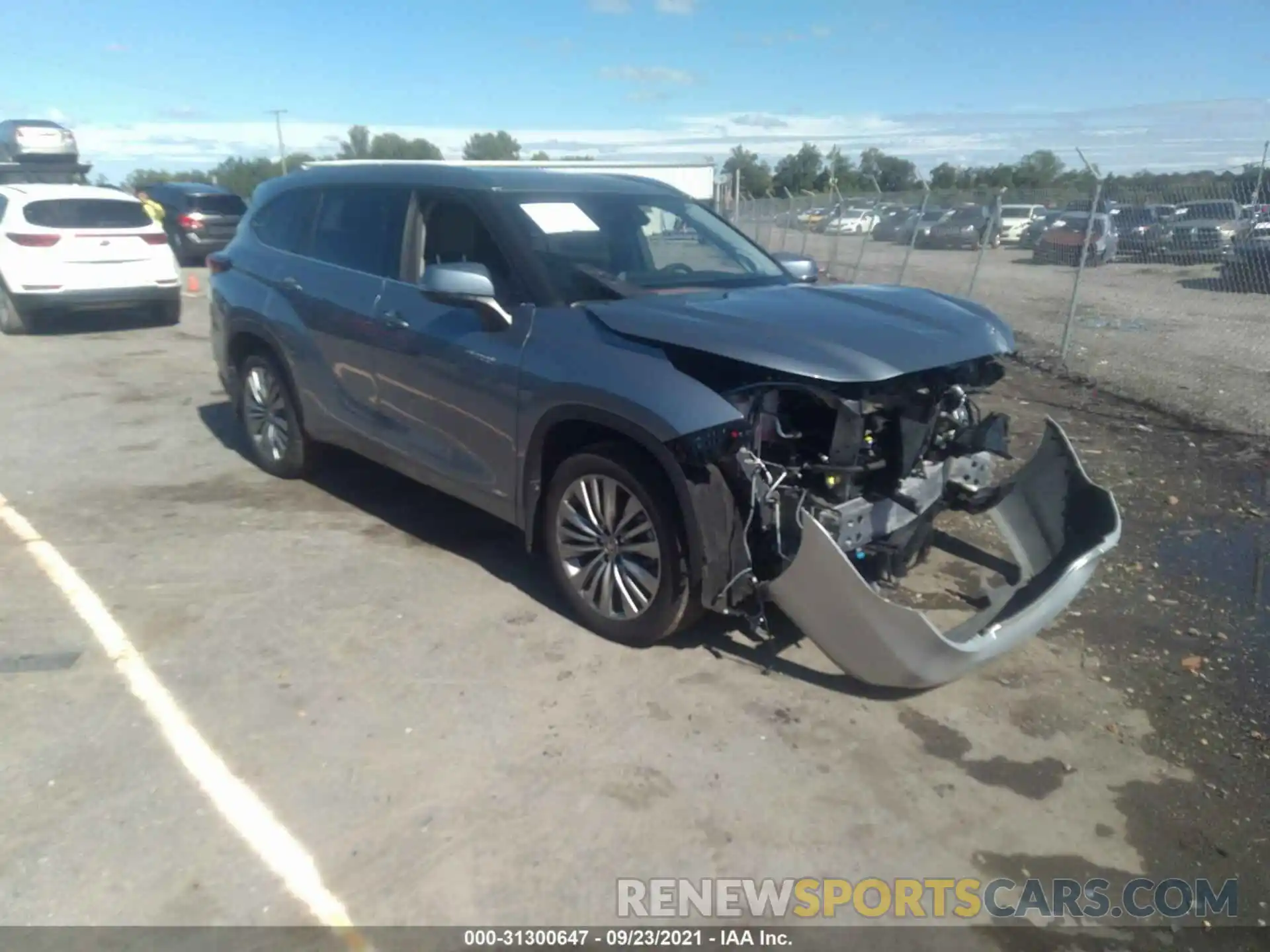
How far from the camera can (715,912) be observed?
2875 mm

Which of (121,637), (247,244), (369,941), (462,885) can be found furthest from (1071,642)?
(247,244)

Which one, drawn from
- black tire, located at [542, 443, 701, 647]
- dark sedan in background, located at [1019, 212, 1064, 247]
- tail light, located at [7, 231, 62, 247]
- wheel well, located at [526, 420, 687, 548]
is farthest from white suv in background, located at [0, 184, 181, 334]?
dark sedan in background, located at [1019, 212, 1064, 247]

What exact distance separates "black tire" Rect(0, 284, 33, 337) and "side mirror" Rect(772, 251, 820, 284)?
33.2 ft

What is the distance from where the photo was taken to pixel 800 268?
5535mm

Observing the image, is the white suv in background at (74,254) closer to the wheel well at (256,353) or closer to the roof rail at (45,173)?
the wheel well at (256,353)

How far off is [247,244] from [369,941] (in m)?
4.88

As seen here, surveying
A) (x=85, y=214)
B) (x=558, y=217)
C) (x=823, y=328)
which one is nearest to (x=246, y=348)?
(x=558, y=217)

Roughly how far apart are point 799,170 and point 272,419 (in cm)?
5282

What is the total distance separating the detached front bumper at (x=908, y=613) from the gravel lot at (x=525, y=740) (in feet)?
0.90

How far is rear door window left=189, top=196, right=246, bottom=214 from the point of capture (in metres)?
19.8

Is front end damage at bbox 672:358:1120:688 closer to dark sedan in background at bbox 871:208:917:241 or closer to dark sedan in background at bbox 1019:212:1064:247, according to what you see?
dark sedan in background at bbox 1019:212:1064:247

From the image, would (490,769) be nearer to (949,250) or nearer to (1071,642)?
(1071,642)

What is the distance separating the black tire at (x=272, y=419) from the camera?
6.17 m

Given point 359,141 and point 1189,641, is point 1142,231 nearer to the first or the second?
point 1189,641
